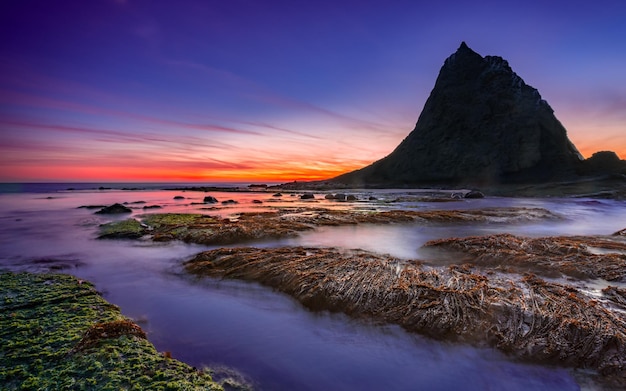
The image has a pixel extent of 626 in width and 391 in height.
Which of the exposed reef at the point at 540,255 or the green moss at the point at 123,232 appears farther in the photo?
the green moss at the point at 123,232

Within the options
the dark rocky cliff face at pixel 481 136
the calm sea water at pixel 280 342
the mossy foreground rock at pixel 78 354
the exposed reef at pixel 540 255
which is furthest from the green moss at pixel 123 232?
the dark rocky cliff face at pixel 481 136

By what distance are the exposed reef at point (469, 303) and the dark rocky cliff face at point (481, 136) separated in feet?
237

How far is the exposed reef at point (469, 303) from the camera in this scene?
4051 mm

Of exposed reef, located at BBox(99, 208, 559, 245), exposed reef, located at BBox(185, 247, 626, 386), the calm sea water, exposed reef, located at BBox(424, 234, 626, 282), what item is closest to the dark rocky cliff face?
exposed reef, located at BBox(99, 208, 559, 245)

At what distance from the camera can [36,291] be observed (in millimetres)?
5840

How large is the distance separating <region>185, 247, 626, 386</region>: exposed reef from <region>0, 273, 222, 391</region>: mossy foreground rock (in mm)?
2810

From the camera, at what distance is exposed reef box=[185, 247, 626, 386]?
13.3 ft

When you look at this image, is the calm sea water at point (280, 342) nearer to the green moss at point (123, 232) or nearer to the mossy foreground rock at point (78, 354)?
the mossy foreground rock at point (78, 354)

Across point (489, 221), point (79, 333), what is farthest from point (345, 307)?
point (489, 221)

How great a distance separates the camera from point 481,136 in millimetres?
73688

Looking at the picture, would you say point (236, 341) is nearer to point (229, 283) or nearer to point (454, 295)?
point (229, 283)

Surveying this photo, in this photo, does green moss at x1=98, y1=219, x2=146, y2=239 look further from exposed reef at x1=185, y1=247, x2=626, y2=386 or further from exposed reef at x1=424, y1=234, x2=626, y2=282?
exposed reef at x1=424, y1=234, x2=626, y2=282

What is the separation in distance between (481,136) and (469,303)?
81048 mm

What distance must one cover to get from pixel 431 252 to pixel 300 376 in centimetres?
689
